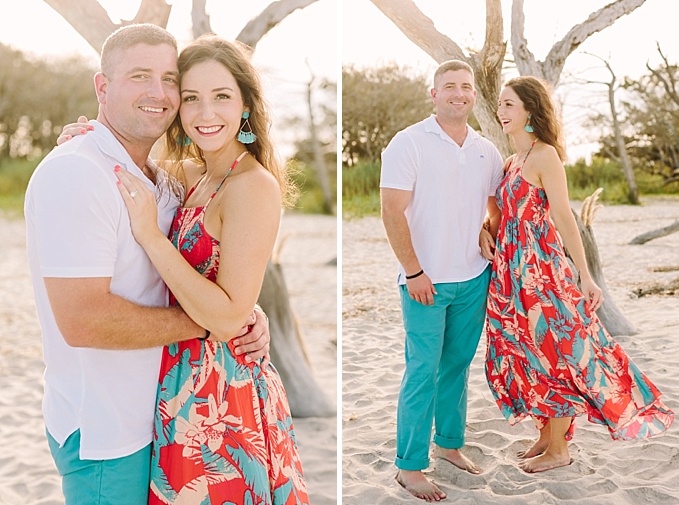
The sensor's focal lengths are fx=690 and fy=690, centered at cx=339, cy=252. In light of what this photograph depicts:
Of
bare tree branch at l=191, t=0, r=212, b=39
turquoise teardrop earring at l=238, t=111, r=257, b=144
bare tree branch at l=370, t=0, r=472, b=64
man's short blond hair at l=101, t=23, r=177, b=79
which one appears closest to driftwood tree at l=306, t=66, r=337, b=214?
bare tree branch at l=370, t=0, r=472, b=64

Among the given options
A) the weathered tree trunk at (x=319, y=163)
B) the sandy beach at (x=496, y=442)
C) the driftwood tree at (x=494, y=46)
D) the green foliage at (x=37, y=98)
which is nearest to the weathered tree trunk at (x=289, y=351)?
the sandy beach at (x=496, y=442)

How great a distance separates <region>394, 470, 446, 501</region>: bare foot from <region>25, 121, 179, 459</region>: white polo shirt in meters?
1.68

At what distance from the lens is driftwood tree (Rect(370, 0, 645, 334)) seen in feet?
13.9

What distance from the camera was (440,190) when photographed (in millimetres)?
2836

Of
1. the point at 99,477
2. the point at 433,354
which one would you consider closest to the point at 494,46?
Answer: the point at 433,354

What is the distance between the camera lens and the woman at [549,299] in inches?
113

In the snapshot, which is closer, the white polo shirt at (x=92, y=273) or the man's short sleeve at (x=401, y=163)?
the white polo shirt at (x=92, y=273)

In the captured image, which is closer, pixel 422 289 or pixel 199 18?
pixel 422 289

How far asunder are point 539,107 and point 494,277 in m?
0.75

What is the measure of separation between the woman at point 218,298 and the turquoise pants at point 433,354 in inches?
46.8

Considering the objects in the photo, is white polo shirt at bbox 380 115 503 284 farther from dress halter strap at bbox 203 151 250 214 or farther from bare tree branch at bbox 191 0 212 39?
bare tree branch at bbox 191 0 212 39

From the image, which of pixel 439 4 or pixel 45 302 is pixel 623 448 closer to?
pixel 45 302

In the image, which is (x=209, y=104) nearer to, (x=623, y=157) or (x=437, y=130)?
(x=437, y=130)

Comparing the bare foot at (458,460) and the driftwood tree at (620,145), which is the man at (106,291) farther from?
the driftwood tree at (620,145)
